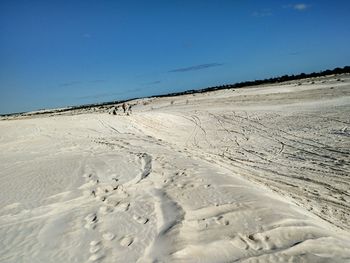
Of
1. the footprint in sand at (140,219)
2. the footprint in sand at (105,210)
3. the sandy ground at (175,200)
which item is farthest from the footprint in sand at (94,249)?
the footprint in sand at (105,210)

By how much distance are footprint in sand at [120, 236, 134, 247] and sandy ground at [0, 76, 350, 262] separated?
0.01m

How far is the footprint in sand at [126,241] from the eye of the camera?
469 cm

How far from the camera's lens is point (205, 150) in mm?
13461

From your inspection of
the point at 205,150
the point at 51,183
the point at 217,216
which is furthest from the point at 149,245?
the point at 205,150

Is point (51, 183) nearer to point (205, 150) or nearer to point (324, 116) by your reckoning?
point (205, 150)

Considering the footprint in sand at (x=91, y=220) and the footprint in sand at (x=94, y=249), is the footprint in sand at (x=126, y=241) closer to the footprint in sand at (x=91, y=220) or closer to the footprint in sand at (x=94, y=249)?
the footprint in sand at (x=94, y=249)

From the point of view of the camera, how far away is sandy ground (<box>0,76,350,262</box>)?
14.9 feet

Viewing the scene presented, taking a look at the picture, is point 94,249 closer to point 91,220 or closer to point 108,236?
point 108,236

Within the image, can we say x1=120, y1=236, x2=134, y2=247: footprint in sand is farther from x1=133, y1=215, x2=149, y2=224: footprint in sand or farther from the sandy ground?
x1=133, y1=215, x2=149, y2=224: footprint in sand

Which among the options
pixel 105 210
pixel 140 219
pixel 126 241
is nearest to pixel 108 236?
pixel 126 241

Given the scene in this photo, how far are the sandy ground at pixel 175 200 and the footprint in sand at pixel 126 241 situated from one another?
0.04ft

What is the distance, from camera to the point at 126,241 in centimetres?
478

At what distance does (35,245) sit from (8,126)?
50.6ft

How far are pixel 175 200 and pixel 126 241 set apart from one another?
1.65 m
